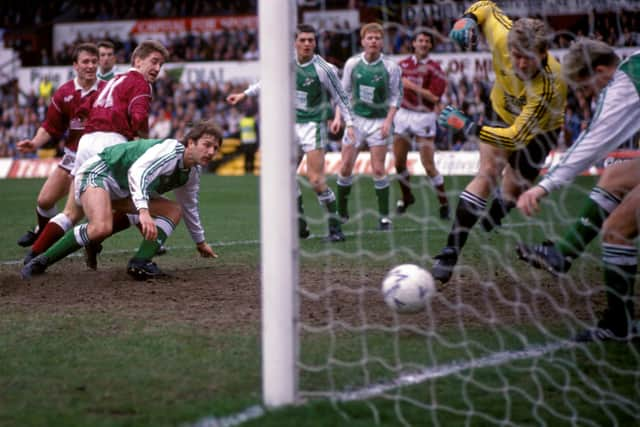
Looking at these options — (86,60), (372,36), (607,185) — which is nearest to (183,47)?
(372,36)

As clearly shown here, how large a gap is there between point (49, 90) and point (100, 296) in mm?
23764

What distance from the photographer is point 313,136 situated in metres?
9.26

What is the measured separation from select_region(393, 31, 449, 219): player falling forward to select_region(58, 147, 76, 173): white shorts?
428cm

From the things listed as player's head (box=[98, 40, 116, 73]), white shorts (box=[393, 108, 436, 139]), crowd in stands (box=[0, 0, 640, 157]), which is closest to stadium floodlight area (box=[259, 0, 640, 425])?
player's head (box=[98, 40, 116, 73])

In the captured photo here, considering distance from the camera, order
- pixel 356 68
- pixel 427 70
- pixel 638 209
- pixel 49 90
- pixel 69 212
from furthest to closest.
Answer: pixel 49 90 → pixel 427 70 → pixel 356 68 → pixel 69 212 → pixel 638 209

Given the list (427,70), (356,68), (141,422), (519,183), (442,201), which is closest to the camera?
(141,422)

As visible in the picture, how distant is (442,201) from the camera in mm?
11625

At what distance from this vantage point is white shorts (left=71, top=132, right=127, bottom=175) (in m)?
7.14

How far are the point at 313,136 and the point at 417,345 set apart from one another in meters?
4.98

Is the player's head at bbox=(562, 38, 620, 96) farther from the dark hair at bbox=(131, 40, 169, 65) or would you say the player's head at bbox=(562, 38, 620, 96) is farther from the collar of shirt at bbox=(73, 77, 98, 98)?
the collar of shirt at bbox=(73, 77, 98, 98)

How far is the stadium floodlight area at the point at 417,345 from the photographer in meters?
3.56

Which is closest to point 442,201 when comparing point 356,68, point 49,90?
point 356,68

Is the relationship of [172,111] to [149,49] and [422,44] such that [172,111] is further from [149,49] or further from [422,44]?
[149,49]

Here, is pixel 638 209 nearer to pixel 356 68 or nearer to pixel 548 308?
pixel 548 308
